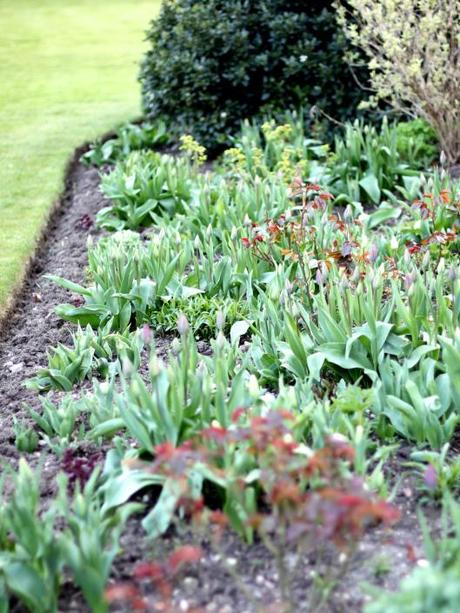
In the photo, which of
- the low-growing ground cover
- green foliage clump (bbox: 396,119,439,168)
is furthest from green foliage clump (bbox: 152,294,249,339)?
green foliage clump (bbox: 396,119,439,168)

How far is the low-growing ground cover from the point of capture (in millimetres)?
2381

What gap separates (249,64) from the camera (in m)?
8.02

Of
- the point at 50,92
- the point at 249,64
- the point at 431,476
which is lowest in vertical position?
the point at 431,476

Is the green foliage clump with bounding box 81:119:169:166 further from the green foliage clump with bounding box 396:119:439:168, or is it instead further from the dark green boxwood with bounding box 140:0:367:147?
the green foliage clump with bounding box 396:119:439:168

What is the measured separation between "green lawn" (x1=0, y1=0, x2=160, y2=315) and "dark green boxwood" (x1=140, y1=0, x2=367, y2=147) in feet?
2.63

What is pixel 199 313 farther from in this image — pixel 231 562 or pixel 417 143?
pixel 417 143

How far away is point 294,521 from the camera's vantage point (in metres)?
2.16

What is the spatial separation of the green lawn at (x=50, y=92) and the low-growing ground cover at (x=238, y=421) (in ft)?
2.84

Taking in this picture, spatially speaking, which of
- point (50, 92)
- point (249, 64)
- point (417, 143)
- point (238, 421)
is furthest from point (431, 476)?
point (50, 92)

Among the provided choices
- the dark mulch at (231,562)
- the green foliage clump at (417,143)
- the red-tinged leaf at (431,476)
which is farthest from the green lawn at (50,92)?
the red-tinged leaf at (431,476)

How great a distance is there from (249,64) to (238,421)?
579 centimetres

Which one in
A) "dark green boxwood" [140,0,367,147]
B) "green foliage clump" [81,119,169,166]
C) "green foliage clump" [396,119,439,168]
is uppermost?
"dark green boxwood" [140,0,367,147]

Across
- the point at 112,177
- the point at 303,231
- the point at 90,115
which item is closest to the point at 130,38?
the point at 90,115

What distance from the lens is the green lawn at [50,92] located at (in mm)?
6938
